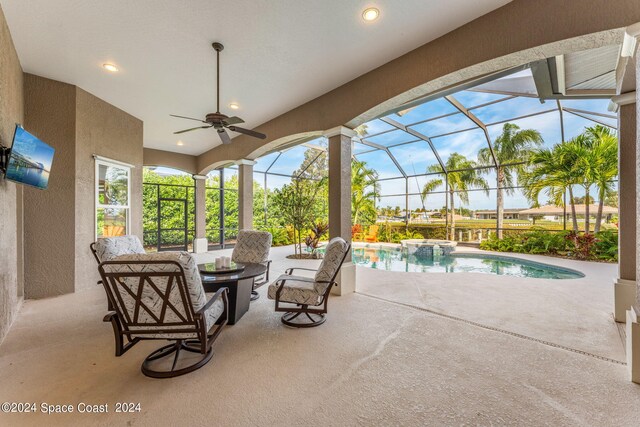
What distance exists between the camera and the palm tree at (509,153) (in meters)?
9.13

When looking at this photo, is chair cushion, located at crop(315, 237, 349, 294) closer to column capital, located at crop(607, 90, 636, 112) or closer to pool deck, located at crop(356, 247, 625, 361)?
pool deck, located at crop(356, 247, 625, 361)

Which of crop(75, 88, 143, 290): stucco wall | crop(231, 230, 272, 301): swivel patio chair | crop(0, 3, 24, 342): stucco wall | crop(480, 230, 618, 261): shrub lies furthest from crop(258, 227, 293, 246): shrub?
crop(0, 3, 24, 342): stucco wall

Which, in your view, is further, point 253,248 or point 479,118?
point 479,118

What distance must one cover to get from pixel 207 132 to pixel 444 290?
22.1ft

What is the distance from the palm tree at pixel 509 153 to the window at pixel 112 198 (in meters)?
11.5

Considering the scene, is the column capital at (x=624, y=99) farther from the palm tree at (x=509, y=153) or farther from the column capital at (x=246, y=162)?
the column capital at (x=246, y=162)

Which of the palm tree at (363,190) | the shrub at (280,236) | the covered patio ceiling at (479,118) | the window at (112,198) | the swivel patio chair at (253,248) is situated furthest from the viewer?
the shrub at (280,236)

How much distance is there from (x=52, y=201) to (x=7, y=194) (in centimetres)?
129

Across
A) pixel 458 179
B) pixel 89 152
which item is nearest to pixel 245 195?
pixel 89 152

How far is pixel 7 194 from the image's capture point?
3.23m

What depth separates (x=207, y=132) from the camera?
277 inches

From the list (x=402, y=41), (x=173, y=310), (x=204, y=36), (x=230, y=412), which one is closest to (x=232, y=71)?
(x=204, y=36)

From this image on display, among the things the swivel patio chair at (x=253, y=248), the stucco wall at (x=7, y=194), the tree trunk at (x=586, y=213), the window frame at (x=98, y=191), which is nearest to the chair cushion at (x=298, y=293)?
the swivel patio chair at (x=253, y=248)

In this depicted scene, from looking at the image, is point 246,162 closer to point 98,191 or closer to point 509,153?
point 98,191
